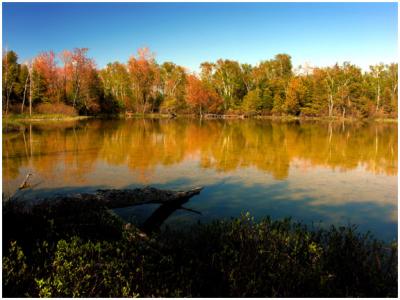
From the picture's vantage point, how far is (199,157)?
1556 cm

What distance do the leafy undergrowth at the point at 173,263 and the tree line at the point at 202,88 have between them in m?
46.5

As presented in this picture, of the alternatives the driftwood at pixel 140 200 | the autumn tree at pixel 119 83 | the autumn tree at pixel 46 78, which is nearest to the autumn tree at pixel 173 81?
the autumn tree at pixel 119 83

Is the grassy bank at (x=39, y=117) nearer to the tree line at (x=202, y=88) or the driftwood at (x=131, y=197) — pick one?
the tree line at (x=202, y=88)

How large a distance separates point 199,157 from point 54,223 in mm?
10711

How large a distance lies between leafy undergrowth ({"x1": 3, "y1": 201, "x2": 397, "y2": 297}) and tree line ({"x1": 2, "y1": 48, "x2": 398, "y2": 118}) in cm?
4645

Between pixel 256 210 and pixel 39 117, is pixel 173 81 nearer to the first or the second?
pixel 39 117

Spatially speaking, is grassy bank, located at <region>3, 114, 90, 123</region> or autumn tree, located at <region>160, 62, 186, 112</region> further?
autumn tree, located at <region>160, 62, 186, 112</region>

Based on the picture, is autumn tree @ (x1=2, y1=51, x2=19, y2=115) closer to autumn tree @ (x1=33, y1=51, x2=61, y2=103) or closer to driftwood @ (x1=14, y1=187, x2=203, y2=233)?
autumn tree @ (x1=33, y1=51, x2=61, y2=103)

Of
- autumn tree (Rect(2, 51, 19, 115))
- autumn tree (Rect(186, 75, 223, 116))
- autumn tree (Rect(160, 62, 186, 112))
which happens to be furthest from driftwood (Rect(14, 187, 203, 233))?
autumn tree (Rect(160, 62, 186, 112))

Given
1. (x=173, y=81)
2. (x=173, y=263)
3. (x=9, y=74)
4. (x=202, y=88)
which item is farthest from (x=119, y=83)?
(x=173, y=263)

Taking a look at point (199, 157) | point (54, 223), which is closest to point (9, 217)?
point (54, 223)

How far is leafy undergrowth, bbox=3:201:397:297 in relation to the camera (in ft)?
12.3

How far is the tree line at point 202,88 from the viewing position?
53156mm

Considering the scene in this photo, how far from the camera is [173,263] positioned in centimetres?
428
